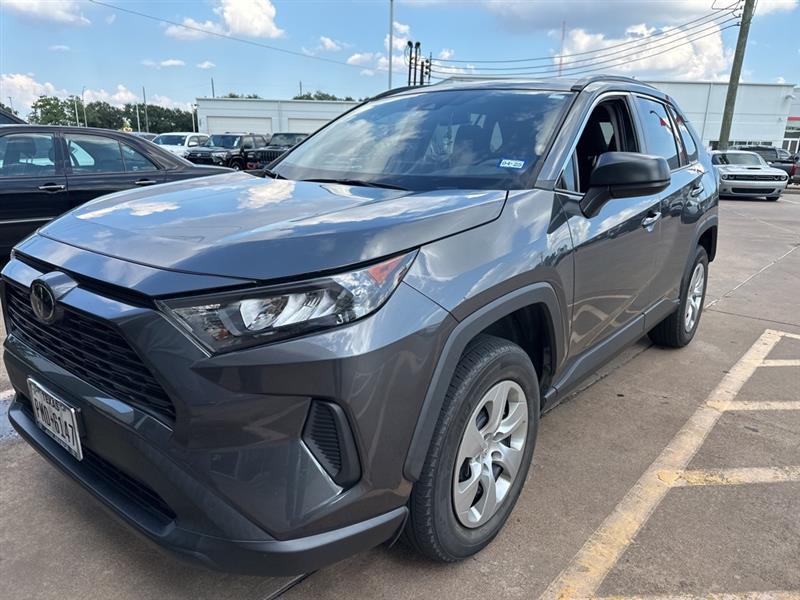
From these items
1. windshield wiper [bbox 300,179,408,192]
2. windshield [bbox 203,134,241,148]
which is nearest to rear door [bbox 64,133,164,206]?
windshield wiper [bbox 300,179,408,192]

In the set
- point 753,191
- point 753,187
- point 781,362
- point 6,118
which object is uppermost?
point 6,118

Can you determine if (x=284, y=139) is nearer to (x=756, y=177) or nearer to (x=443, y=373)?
(x=756, y=177)

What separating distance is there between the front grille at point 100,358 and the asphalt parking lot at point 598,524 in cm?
78

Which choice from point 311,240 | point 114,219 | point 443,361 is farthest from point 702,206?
point 114,219

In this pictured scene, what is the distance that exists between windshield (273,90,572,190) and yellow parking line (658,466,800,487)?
161cm

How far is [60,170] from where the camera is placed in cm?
585

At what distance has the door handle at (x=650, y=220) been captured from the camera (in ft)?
10.3

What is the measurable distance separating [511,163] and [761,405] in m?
2.44

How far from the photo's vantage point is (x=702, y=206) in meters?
4.12

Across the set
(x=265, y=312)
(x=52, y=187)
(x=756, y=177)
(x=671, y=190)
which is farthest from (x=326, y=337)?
(x=756, y=177)

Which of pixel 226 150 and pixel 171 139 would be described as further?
pixel 171 139

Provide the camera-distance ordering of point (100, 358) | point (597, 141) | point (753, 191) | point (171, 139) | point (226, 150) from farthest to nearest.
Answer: point (171, 139), point (226, 150), point (753, 191), point (597, 141), point (100, 358)

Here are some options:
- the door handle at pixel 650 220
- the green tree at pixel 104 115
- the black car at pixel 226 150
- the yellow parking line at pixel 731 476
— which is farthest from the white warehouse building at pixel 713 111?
the green tree at pixel 104 115

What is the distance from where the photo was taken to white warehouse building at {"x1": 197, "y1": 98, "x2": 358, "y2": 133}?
4800 cm
